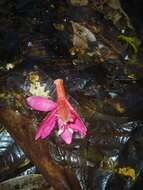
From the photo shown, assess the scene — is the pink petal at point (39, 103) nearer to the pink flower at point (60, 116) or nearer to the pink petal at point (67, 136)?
the pink flower at point (60, 116)

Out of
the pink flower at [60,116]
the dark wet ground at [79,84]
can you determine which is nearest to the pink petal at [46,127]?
the pink flower at [60,116]

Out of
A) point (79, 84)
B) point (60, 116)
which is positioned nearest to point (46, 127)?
point (60, 116)

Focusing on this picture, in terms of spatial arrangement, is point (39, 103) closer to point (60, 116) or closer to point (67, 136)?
point (60, 116)

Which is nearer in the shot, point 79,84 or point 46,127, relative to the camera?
point 46,127

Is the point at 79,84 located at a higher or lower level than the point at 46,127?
higher

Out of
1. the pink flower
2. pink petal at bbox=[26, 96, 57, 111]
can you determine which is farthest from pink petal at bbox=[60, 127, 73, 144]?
pink petal at bbox=[26, 96, 57, 111]

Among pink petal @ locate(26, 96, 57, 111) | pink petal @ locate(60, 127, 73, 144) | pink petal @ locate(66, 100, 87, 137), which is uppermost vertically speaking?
pink petal @ locate(26, 96, 57, 111)

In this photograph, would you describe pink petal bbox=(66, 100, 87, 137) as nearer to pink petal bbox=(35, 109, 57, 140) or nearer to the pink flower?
the pink flower

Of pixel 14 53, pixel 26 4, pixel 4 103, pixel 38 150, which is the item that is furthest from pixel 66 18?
pixel 38 150
